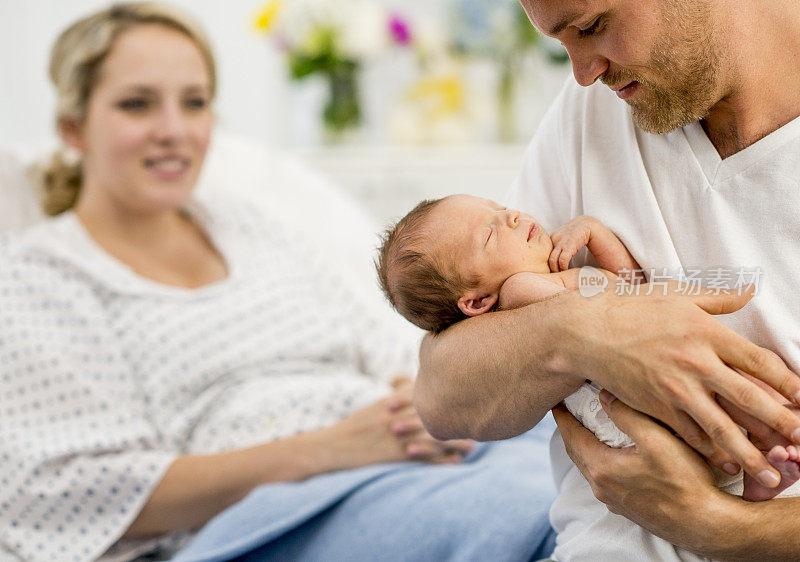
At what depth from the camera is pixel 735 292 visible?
1.04 meters

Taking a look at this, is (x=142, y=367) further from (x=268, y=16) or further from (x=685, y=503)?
(x=268, y=16)

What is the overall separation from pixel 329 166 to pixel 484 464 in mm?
2422

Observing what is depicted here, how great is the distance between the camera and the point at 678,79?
1.10 meters

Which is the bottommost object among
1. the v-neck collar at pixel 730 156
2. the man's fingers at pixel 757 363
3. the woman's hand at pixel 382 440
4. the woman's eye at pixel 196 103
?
the woman's hand at pixel 382 440

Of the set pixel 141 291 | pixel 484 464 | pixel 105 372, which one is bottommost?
pixel 484 464

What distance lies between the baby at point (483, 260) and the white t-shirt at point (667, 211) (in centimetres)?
5

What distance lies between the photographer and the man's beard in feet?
3.53

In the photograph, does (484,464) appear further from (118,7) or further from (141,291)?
(118,7)

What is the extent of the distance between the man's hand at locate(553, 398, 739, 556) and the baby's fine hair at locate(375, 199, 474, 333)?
0.89 feet

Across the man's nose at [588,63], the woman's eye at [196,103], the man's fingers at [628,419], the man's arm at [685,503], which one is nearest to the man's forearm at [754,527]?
the man's arm at [685,503]

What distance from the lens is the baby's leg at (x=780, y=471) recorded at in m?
0.93

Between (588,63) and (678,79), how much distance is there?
0.11 metres

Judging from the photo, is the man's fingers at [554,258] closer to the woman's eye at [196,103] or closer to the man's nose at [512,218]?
the man's nose at [512,218]

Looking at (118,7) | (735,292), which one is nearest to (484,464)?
(735,292)
